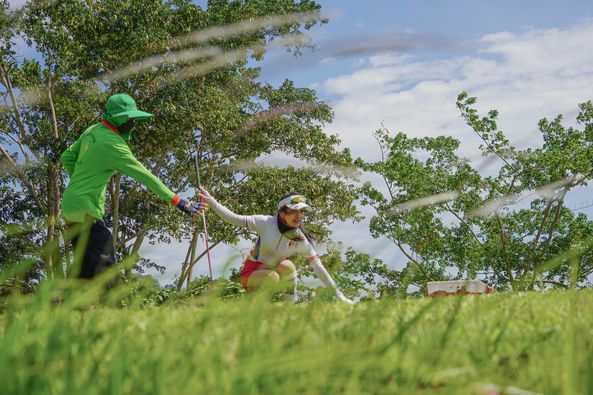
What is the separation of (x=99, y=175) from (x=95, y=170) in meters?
0.06

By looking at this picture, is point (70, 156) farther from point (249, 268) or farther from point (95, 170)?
point (249, 268)

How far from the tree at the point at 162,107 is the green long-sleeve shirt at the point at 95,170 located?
1068 centimetres

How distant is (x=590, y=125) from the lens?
2498 cm

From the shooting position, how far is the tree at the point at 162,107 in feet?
62.6

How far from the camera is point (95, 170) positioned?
6.57 metres

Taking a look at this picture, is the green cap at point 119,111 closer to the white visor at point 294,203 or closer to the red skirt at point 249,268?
the white visor at point 294,203

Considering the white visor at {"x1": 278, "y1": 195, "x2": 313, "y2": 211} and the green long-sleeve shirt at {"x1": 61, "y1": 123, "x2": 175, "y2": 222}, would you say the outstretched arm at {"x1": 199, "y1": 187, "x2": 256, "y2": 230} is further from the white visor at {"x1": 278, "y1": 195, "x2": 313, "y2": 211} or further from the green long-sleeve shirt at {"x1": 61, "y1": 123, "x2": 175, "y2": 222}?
the green long-sleeve shirt at {"x1": 61, "y1": 123, "x2": 175, "y2": 222}

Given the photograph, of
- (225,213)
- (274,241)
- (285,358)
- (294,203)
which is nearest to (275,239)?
(274,241)

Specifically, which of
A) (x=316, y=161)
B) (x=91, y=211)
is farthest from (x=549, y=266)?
(x=316, y=161)

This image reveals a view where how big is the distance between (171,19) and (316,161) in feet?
22.4

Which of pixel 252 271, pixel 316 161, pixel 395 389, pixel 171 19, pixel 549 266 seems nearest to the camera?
pixel 395 389

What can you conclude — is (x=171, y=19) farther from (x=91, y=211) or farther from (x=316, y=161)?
(x=91, y=211)

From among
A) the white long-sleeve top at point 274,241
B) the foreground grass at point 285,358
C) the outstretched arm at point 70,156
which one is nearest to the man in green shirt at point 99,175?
the outstretched arm at point 70,156

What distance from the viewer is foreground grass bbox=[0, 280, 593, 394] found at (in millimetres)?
1706
